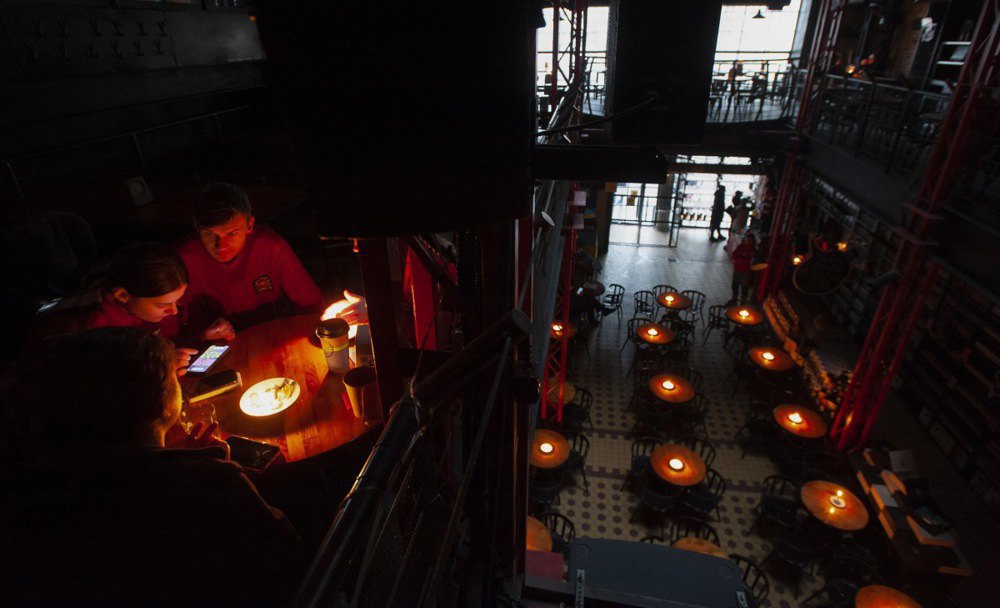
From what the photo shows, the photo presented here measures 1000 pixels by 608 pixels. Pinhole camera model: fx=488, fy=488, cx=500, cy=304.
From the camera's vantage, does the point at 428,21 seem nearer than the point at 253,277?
Yes

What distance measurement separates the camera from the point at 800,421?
281 inches

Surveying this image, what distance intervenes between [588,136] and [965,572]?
8.61 metres

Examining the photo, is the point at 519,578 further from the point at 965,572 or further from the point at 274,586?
the point at 965,572

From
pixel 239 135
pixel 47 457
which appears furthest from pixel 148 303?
pixel 239 135

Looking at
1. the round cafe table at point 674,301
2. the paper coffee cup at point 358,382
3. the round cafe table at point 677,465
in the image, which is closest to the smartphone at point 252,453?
the paper coffee cup at point 358,382

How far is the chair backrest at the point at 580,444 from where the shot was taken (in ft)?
24.6

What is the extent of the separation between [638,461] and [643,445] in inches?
24.6

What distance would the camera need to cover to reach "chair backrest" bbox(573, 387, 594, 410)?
863 centimetres

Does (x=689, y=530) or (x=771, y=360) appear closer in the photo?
(x=689, y=530)

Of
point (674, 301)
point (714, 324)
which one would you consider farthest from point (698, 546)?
point (714, 324)

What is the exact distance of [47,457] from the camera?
47.6 inches

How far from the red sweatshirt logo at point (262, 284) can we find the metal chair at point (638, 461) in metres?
5.66

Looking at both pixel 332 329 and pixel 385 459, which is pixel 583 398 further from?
pixel 385 459

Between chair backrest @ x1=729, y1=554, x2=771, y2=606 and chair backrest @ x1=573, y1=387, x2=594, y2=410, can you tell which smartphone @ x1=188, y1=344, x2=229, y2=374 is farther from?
chair backrest @ x1=573, y1=387, x2=594, y2=410
